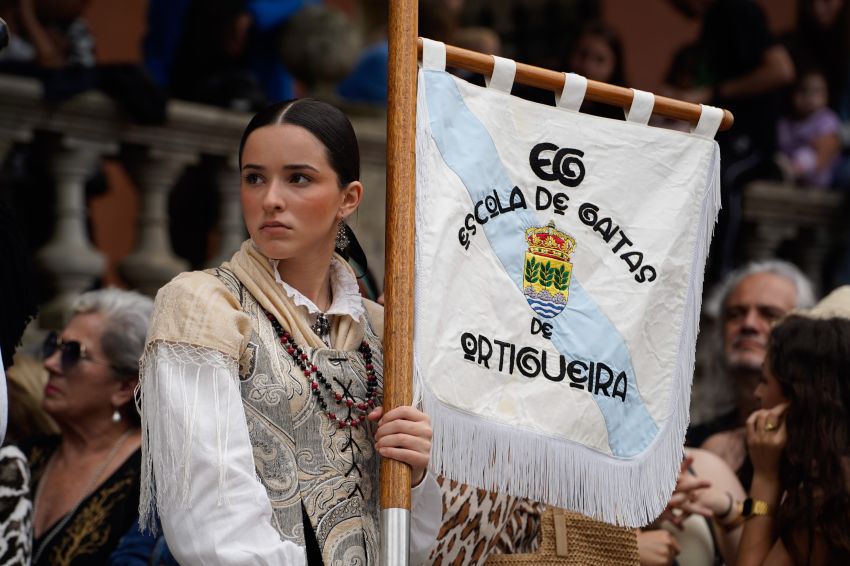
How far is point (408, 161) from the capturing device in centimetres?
374

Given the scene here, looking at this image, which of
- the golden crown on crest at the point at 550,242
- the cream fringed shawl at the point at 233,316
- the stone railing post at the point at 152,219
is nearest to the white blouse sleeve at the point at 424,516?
the cream fringed shawl at the point at 233,316

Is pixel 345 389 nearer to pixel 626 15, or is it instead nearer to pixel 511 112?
pixel 511 112

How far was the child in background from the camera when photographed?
353 inches

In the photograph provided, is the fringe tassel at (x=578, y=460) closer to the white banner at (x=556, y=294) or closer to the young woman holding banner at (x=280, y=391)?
the white banner at (x=556, y=294)

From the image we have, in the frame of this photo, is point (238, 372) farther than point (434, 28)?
No

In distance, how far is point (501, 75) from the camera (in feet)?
13.0

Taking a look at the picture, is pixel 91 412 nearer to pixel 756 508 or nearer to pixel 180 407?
pixel 180 407

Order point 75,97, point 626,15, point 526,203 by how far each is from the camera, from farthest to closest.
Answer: point 626,15 → point 75,97 → point 526,203

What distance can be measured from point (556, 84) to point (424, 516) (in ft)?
3.46

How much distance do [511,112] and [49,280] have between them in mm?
3332

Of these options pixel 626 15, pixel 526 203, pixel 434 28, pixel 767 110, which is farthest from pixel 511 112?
pixel 626 15

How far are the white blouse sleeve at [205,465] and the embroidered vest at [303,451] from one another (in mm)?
68

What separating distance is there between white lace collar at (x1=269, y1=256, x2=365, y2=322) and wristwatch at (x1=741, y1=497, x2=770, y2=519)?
1.33 meters

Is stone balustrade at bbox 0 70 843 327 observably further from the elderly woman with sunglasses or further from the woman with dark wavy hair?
the woman with dark wavy hair
